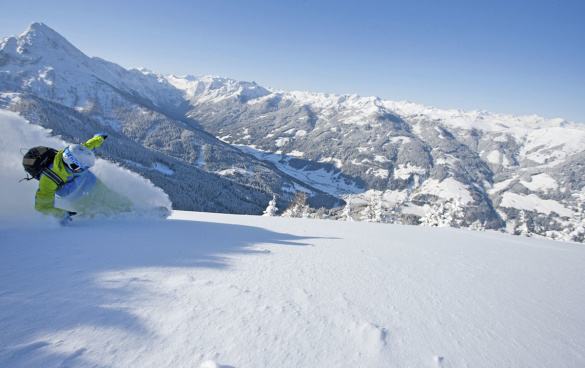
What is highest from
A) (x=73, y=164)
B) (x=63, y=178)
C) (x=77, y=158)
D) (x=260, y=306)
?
(x=77, y=158)

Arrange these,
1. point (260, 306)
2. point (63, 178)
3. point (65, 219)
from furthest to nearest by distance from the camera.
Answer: point (63, 178) → point (65, 219) → point (260, 306)

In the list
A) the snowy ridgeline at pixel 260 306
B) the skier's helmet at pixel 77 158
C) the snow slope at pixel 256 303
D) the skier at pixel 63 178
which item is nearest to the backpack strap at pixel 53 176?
the skier at pixel 63 178

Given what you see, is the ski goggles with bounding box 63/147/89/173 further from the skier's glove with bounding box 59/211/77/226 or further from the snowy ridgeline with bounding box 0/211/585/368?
the snowy ridgeline with bounding box 0/211/585/368

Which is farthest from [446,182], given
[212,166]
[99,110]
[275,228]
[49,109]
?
[99,110]

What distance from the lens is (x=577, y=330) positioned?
248 cm

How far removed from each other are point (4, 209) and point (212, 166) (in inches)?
5231

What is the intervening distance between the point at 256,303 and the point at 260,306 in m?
0.06

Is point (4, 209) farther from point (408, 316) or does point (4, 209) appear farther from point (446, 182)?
point (446, 182)

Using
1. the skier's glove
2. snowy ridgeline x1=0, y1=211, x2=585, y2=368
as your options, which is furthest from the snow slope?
the skier's glove

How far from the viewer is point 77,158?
4.54 meters

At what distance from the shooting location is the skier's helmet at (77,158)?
4496 millimetres

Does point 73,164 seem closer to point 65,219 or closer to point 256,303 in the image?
point 65,219

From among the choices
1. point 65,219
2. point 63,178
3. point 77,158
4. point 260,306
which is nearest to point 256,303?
point 260,306

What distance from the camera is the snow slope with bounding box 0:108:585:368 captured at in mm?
1635
